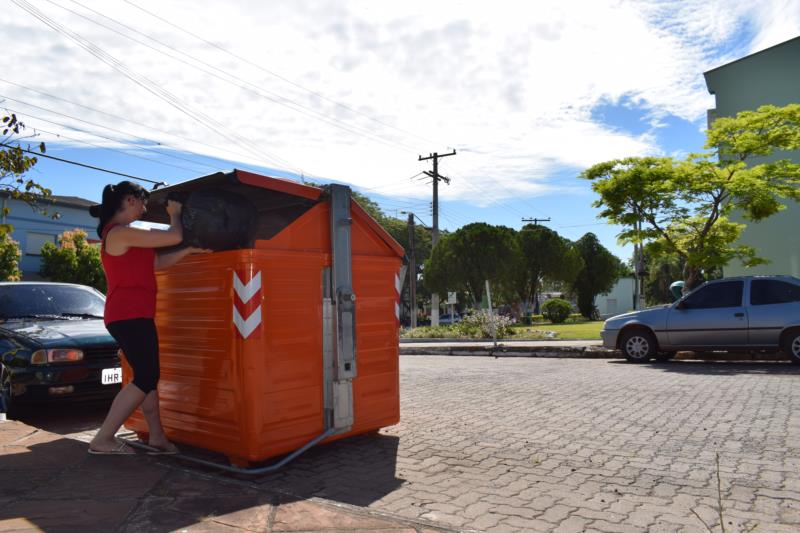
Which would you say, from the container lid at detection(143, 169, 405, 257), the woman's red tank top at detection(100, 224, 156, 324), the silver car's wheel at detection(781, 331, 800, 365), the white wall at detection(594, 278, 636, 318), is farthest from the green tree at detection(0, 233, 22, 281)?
the white wall at detection(594, 278, 636, 318)

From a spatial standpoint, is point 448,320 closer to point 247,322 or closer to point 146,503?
point 247,322

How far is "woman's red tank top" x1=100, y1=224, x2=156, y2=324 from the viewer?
14.6 feet

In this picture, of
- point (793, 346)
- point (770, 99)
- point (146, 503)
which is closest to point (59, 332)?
point (146, 503)

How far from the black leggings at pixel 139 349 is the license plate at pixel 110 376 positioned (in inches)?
91.1

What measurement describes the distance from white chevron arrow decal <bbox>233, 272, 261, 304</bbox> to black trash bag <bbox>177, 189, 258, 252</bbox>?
0.25 metres

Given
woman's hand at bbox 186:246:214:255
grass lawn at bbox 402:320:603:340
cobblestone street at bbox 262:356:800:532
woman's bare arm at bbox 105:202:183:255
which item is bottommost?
cobblestone street at bbox 262:356:800:532

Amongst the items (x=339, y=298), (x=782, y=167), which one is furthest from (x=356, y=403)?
(x=782, y=167)

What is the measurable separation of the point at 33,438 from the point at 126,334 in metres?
1.43

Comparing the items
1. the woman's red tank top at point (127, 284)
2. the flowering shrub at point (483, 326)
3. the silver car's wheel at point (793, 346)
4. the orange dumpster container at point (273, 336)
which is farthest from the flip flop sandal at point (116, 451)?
the flowering shrub at point (483, 326)

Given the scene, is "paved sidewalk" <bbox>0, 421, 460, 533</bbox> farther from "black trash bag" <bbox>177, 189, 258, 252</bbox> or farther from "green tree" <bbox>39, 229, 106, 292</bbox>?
"green tree" <bbox>39, 229, 106, 292</bbox>

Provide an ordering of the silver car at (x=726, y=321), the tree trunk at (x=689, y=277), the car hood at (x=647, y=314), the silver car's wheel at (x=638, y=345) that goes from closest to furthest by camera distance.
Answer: the silver car at (x=726, y=321) → the car hood at (x=647, y=314) → the silver car's wheel at (x=638, y=345) → the tree trunk at (x=689, y=277)

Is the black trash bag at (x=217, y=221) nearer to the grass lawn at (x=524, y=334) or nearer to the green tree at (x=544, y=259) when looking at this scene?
the grass lawn at (x=524, y=334)

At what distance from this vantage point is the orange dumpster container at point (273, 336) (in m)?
4.25

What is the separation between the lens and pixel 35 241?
38.9m
